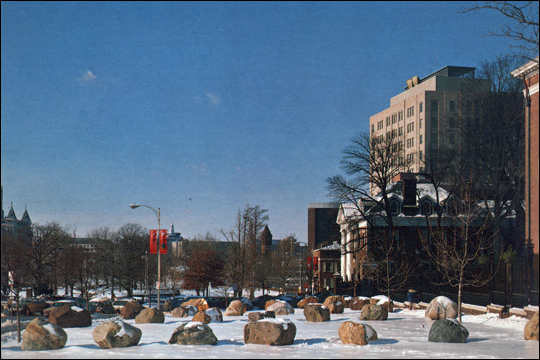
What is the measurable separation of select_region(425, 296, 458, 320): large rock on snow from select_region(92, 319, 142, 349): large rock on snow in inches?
637

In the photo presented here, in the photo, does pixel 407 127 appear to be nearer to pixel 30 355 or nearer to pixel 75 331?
pixel 75 331

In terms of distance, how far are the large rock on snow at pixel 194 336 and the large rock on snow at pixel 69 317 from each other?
35.4ft

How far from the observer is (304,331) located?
2534 centimetres

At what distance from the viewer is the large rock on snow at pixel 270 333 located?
65.7 ft

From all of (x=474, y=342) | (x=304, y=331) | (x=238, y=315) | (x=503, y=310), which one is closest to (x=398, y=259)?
(x=238, y=315)

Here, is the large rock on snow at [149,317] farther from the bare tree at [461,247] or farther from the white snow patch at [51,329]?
the bare tree at [461,247]

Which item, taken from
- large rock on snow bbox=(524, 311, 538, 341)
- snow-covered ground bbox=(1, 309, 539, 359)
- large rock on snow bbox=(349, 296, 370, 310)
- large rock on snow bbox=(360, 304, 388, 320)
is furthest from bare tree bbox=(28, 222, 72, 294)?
large rock on snow bbox=(524, 311, 538, 341)

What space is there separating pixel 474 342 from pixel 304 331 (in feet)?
24.5

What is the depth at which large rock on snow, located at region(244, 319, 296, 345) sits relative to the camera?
20.0 meters

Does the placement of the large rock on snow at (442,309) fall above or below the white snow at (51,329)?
below

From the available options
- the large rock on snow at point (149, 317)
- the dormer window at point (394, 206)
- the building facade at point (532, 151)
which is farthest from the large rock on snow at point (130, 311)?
the dormer window at point (394, 206)

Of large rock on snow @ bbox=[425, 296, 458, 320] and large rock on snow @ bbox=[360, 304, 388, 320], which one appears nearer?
large rock on snow @ bbox=[425, 296, 458, 320]

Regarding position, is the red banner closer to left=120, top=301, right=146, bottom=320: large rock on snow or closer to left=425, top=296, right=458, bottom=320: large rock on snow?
left=120, top=301, right=146, bottom=320: large rock on snow

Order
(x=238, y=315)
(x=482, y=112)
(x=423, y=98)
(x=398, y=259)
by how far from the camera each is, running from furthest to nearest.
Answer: (x=423, y=98), (x=482, y=112), (x=398, y=259), (x=238, y=315)
